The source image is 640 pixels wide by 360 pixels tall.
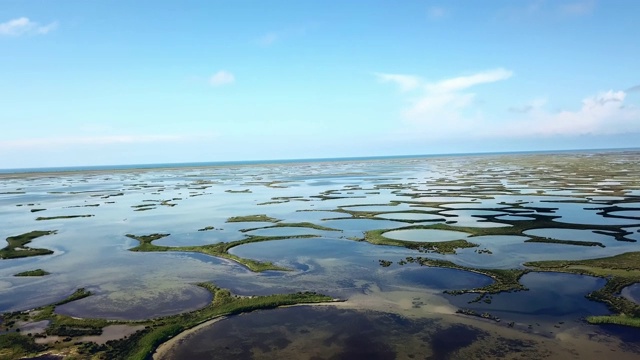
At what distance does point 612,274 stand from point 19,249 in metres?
44.7

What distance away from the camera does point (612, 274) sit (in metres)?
23.8

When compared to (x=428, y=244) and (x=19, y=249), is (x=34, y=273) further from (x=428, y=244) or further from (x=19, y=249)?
(x=428, y=244)

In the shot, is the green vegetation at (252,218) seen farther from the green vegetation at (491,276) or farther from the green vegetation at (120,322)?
the green vegetation at (120,322)

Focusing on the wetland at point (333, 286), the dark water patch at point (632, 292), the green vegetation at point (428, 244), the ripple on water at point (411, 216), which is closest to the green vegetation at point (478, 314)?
the wetland at point (333, 286)

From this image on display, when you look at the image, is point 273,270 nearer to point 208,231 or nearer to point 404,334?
point 404,334

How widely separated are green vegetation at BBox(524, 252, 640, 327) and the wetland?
0.32 ft

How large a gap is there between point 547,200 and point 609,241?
23.6 m

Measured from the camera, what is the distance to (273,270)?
27.7 metres

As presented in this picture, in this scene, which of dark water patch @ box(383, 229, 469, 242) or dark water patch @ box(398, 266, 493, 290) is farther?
dark water patch @ box(383, 229, 469, 242)

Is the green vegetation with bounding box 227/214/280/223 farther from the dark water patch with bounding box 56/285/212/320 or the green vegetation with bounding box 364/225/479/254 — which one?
the dark water patch with bounding box 56/285/212/320

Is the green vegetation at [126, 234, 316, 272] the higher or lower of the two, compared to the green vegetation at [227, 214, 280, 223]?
lower

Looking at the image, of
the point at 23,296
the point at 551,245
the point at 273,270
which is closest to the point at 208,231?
the point at 273,270

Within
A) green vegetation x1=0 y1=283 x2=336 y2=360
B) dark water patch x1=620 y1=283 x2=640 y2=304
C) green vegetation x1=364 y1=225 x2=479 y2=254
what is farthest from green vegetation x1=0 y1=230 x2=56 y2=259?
dark water patch x1=620 y1=283 x2=640 y2=304

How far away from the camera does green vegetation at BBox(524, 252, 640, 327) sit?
18.3 m
